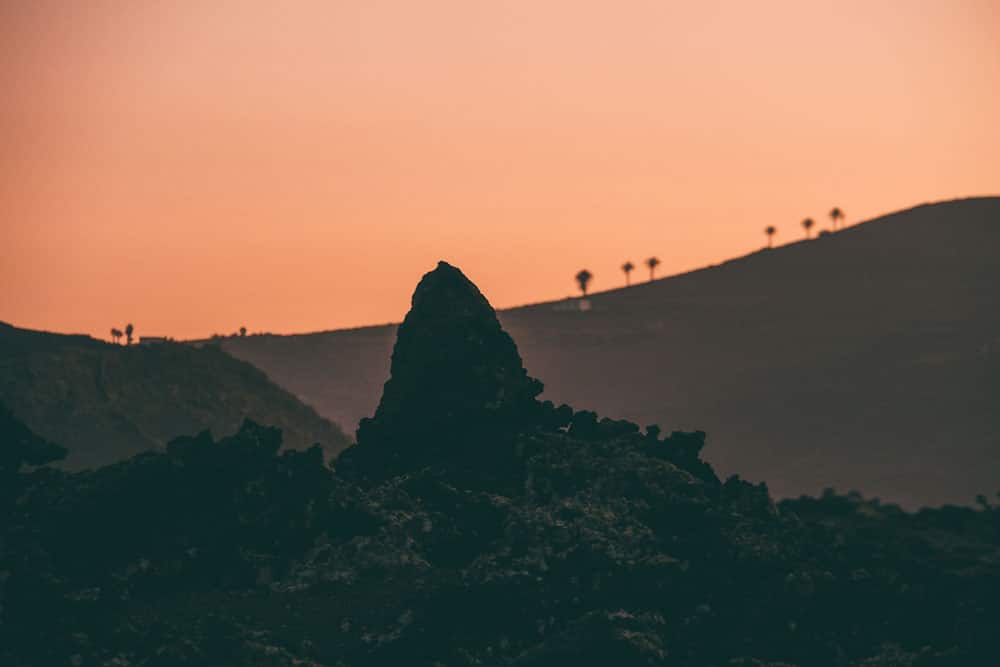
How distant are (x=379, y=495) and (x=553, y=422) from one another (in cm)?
518

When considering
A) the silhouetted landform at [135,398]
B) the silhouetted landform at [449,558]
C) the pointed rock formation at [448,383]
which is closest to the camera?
the silhouetted landform at [449,558]

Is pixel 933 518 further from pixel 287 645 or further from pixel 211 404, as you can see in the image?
pixel 211 404

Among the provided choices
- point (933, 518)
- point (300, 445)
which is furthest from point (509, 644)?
point (300, 445)

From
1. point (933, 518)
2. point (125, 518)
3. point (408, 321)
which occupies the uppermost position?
point (408, 321)

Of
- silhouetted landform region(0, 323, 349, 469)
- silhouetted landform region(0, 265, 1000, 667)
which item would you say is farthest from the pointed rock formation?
silhouetted landform region(0, 323, 349, 469)

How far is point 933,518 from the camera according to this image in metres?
90.0

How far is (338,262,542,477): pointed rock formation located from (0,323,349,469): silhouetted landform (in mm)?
121303

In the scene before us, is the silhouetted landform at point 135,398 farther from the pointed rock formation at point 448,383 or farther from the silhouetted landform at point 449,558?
the silhouetted landform at point 449,558

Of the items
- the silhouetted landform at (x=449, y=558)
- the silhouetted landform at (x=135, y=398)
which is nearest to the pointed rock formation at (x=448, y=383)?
the silhouetted landform at (x=449, y=558)

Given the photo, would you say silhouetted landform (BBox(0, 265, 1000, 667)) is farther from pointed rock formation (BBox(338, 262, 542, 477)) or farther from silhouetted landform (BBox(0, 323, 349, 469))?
silhouetted landform (BBox(0, 323, 349, 469))

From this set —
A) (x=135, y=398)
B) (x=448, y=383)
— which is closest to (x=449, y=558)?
(x=448, y=383)

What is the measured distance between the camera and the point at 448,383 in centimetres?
4631

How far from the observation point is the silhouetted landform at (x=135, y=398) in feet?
580

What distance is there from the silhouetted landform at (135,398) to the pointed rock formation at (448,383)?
12130 cm
